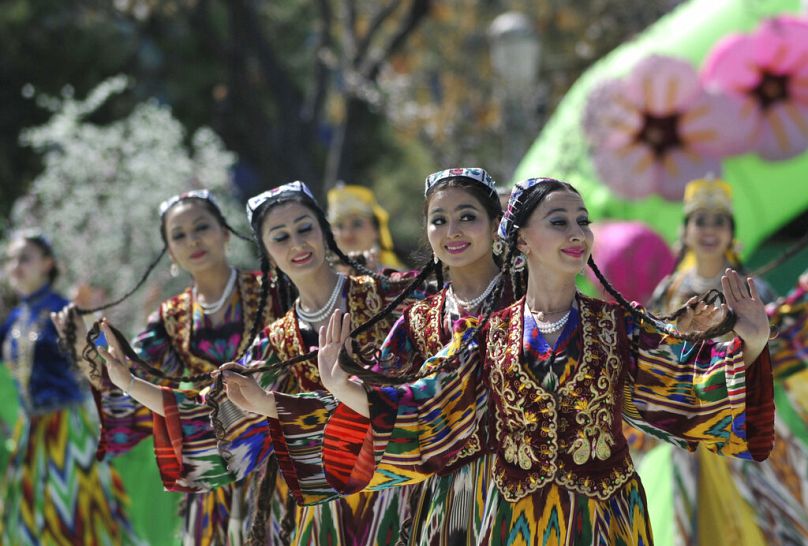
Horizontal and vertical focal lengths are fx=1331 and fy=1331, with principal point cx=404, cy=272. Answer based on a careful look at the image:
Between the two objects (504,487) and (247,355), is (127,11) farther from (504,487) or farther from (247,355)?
(504,487)

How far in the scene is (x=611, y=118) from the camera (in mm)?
7938

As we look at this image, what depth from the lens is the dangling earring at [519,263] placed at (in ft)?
11.7

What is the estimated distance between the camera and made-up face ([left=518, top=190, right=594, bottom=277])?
3271mm

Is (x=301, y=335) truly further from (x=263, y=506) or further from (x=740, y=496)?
(x=740, y=496)

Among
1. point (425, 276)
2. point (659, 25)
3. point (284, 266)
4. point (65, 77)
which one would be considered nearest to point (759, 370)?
point (425, 276)

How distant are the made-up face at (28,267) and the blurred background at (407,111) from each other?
30 cm

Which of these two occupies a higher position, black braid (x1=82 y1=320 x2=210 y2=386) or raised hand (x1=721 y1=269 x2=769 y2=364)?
black braid (x1=82 y1=320 x2=210 y2=386)

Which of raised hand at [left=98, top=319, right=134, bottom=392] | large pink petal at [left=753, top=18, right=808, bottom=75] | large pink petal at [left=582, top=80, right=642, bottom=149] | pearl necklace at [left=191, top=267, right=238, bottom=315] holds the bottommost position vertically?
raised hand at [left=98, top=319, right=134, bottom=392]

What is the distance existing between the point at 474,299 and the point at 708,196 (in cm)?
257

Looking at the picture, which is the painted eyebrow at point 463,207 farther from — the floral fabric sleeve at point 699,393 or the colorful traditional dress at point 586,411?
the floral fabric sleeve at point 699,393

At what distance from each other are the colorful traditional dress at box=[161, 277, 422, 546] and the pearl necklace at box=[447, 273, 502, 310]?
410mm

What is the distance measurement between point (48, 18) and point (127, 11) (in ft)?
12.8

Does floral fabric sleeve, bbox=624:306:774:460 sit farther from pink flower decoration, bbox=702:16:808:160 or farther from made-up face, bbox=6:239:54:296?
pink flower decoration, bbox=702:16:808:160

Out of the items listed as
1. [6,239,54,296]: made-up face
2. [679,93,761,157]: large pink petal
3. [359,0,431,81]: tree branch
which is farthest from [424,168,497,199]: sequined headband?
[359,0,431,81]: tree branch
